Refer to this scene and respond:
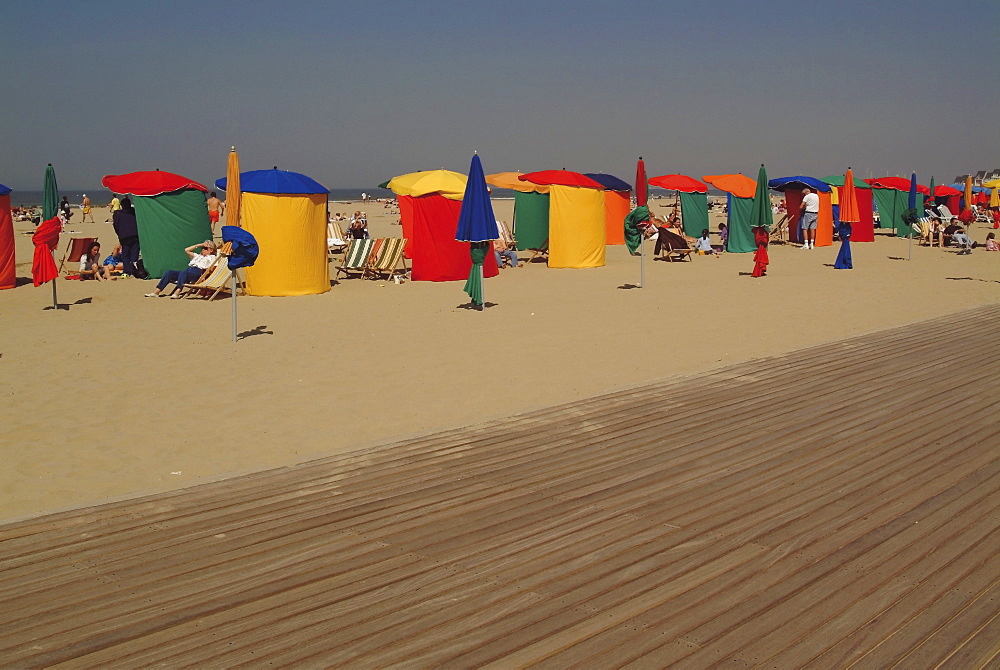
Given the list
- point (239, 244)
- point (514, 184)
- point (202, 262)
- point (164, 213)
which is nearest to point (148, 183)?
point (164, 213)

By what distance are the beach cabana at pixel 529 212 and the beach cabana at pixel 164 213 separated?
7.61 m

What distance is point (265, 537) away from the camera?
151 inches

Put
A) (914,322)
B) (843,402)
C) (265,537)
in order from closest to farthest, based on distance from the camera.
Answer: (265,537) < (843,402) < (914,322)

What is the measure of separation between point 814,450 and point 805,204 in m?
19.4

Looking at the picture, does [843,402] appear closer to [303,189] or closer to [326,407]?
[326,407]

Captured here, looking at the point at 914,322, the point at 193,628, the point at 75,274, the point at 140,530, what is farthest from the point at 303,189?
the point at 193,628

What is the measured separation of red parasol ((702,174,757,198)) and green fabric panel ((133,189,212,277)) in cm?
1237

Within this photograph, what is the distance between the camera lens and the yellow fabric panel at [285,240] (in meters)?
13.2

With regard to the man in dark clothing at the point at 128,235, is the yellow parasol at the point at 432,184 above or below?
above

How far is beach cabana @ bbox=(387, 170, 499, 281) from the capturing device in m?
15.2

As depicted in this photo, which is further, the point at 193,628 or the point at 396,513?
the point at 396,513

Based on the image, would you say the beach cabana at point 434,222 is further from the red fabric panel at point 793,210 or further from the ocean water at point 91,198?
the ocean water at point 91,198

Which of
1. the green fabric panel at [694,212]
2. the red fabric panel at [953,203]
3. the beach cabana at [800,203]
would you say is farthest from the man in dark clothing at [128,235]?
the red fabric panel at [953,203]

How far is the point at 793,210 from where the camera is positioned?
23.9 metres
